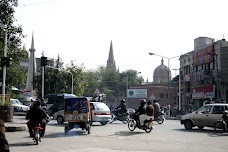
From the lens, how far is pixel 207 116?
63.3 ft

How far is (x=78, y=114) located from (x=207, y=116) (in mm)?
7244

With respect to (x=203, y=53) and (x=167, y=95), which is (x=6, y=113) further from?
(x=167, y=95)

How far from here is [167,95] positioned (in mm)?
84312

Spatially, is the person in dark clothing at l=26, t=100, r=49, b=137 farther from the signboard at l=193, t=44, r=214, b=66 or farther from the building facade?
the signboard at l=193, t=44, r=214, b=66

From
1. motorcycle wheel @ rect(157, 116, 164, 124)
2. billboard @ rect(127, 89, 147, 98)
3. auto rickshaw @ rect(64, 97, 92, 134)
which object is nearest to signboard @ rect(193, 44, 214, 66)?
motorcycle wheel @ rect(157, 116, 164, 124)

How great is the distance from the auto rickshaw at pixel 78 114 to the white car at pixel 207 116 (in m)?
6.44

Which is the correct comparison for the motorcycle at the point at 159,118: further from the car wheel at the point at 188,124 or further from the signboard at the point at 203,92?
the signboard at the point at 203,92

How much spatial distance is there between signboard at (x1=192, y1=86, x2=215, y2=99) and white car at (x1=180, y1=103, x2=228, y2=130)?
27118 mm

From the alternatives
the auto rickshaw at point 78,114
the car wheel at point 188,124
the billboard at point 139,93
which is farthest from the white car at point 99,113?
the billboard at point 139,93

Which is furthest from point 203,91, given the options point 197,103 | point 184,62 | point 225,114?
point 225,114

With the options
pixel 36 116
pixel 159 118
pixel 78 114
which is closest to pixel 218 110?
pixel 159 118

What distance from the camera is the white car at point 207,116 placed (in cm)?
1906

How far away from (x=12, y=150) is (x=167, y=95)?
7497 cm

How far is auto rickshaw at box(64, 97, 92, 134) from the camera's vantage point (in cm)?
1686
